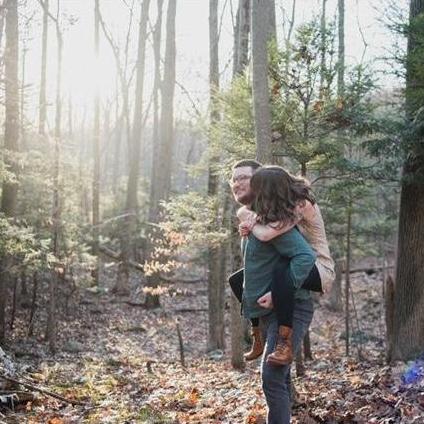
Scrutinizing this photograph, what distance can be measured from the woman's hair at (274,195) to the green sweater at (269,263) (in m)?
0.14

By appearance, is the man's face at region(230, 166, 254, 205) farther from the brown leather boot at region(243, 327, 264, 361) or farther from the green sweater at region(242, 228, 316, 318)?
the brown leather boot at region(243, 327, 264, 361)

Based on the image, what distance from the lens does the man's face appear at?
4474mm

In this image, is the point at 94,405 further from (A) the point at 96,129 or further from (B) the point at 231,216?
(A) the point at 96,129

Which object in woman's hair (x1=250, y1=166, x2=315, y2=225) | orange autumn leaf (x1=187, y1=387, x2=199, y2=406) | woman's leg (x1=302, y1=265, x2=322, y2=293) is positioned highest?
woman's hair (x1=250, y1=166, x2=315, y2=225)

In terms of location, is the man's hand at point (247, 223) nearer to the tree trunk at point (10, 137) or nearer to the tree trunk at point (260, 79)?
the tree trunk at point (260, 79)

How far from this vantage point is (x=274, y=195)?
383cm

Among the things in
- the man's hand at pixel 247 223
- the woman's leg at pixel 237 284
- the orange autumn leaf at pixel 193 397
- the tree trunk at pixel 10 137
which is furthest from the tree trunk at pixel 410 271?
the tree trunk at pixel 10 137

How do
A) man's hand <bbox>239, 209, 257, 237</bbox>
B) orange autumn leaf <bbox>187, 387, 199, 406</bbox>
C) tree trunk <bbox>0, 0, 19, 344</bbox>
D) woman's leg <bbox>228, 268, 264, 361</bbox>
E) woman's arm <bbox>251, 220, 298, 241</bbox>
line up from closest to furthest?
woman's arm <bbox>251, 220, 298, 241</bbox> < man's hand <bbox>239, 209, 257, 237</bbox> < woman's leg <bbox>228, 268, 264, 361</bbox> < orange autumn leaf <bbox>187, 387, 199, 406</bbox> < tree trunk <bbox>0, 0, 19, 344</bbox>

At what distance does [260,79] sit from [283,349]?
396 cm

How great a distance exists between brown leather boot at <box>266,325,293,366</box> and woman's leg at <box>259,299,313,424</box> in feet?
0.39

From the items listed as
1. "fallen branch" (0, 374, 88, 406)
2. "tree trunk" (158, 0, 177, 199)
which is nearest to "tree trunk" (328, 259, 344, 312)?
"tree trunk" (158, 0, 177, 199)

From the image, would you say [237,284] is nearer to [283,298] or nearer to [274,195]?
[283,298]

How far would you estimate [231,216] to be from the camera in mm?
10062

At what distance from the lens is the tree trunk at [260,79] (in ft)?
22.2
